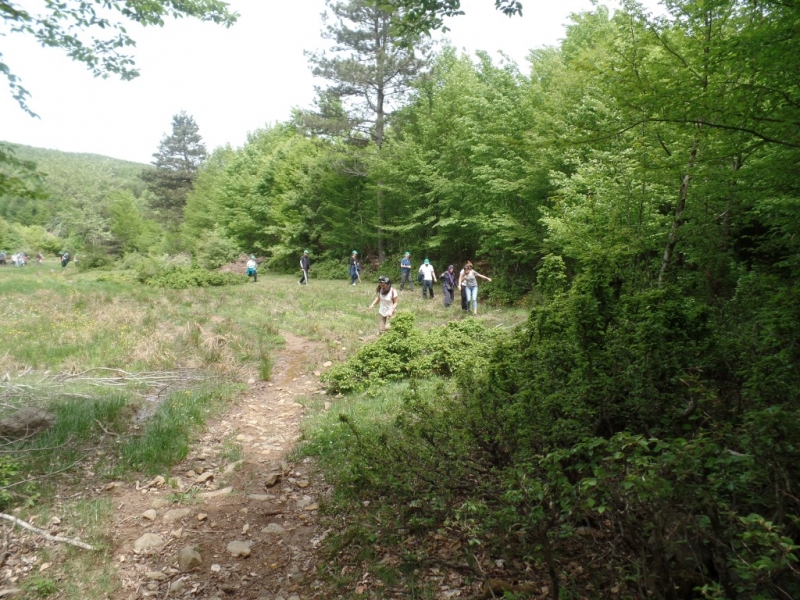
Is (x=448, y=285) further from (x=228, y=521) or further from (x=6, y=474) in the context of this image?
(x=6, y=474)

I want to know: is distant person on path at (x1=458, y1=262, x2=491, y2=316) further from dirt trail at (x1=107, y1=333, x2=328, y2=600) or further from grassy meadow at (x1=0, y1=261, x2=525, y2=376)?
dirt trail at (x1=107, y1=333, x2=328, y2=600)

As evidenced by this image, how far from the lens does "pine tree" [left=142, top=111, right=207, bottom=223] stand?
159 feet

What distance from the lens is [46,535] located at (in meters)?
4.03

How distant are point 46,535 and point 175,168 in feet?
174

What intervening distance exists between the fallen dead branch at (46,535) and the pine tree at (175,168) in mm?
49642

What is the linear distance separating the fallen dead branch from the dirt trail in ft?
0.90

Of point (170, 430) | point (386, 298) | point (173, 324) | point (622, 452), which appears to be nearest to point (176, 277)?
point (173, 324)

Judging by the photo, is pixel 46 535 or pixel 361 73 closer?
pixel 46 535

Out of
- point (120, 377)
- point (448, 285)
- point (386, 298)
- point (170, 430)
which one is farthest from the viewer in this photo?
point (448, 285)

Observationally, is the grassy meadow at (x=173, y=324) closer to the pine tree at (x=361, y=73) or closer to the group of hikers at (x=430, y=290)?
the group of hikers at (x=430, y=290)

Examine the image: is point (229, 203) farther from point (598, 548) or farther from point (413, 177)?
point (598, 548)

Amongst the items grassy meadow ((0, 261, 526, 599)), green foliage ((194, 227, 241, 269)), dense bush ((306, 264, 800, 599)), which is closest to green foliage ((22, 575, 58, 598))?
grassy meadow ((0, 261, 526, 599))

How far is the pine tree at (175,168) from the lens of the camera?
4850cm

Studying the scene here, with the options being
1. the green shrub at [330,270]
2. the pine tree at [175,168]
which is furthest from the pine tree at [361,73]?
the pine tree at [175,168]
